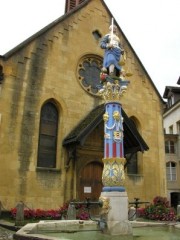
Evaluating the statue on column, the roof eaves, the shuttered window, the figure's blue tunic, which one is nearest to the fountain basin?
the statue on column

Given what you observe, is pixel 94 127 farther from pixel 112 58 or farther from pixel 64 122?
pixel 112 58

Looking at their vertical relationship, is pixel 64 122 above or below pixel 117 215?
above

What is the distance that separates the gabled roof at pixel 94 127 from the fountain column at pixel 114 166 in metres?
5.66

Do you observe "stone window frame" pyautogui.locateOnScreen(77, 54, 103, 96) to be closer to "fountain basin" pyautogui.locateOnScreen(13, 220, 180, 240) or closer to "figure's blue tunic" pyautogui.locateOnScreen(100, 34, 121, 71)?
"figure's blue tunic" pyautogui.locateOnScreen(100, 34, 121, 71)

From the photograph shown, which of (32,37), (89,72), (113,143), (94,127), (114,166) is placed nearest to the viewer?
(114,166)

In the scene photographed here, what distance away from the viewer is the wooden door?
17250 millimetres

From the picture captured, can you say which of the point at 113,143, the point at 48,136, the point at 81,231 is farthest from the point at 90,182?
the point at 81,231

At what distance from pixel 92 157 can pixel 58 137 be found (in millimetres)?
2306

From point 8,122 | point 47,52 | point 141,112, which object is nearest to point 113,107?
point 8,122

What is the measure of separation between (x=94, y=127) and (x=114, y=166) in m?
7.15

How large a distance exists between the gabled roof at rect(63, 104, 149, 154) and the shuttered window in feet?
2.73

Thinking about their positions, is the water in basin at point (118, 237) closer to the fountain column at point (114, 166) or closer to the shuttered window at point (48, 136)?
the fountain column at point (114, 166)

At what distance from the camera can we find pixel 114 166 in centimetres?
959

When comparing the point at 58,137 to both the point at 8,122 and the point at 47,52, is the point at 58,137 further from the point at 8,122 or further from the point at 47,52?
the point at 47,52
